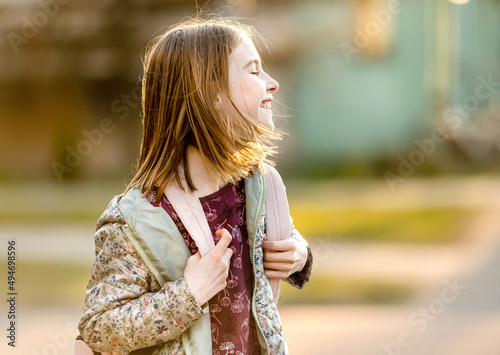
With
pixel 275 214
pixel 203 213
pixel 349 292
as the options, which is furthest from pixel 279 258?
pixel 349 292

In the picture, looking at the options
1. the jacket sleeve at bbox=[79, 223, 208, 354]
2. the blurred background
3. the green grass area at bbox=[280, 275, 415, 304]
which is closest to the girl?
the jacket sleeve at bbox=[79, 223, 208, 354]

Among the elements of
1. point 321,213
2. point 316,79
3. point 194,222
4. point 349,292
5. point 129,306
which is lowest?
point 349,292

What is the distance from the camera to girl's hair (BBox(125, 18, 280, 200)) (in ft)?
5.74

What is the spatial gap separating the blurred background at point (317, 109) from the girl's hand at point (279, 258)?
7.61m

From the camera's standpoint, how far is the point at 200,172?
5.87 ft

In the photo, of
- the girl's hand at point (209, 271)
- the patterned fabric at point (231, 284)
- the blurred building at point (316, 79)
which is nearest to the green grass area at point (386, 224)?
the blurred building at point (316, 79)

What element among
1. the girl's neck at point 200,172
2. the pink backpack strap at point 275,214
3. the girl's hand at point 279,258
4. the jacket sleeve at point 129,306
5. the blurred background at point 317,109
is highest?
the blurred background at point 317,109

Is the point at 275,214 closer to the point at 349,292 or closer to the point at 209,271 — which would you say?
the point at 209,271

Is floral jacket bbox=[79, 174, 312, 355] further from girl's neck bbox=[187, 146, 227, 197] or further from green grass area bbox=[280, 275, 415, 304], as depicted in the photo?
green grass area bbox=[280, 275, 415, 304]

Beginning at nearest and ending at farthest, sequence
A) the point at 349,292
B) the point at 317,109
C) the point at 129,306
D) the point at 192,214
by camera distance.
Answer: the point at 129,306
the point at 192,214
the point at 349,292
the point at 317,109

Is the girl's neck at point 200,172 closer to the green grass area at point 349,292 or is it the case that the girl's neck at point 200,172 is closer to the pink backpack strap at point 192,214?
the pink backpack strap at point 192,214

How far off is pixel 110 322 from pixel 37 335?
12.9 feet

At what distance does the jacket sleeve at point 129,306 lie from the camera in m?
1.60

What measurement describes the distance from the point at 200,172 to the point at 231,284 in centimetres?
27
